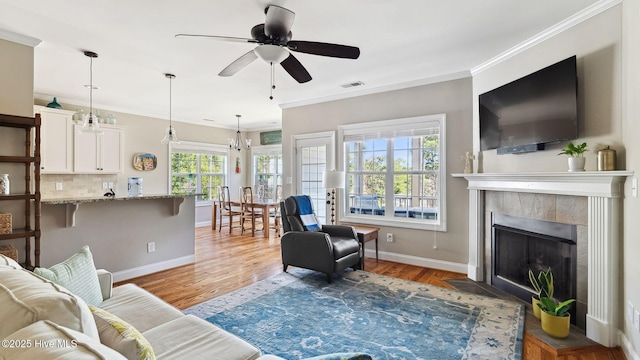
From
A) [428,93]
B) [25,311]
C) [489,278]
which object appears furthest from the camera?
[428,93]

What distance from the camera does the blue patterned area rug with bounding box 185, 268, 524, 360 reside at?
2.17 meters

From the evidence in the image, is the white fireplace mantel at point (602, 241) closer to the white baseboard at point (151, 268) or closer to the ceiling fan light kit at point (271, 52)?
the ceiling fan light kit at point (271, 52)

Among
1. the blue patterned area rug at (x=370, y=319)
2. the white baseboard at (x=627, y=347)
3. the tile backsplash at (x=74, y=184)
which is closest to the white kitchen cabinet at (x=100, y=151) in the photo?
the tile backsplash at (x=74, y=184)

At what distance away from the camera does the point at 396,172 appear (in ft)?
14.6

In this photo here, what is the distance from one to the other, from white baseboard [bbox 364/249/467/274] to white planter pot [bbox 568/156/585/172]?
1.84 metres

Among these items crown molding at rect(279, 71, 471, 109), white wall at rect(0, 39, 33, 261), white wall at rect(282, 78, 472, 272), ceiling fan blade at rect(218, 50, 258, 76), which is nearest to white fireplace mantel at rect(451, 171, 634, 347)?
white wall at rect(282, 78, 472, 272)

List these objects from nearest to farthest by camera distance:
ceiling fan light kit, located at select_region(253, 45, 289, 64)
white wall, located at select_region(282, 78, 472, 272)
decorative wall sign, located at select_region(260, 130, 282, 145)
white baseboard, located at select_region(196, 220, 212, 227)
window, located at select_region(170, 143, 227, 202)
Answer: ceiling fan light kit, located at select_region(253, 45, 289, 64), white wall, located at select_region(282, 78, 472, 272), window, located at select_region(170, 143, 227, 202), white baseboard, located at select_region(196, 220, 212, 227), decorative wall sign, located at select_region(260, 130, 282, 145)

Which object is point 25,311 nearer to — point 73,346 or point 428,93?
point 73,346

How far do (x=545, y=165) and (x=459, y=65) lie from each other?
152 cm

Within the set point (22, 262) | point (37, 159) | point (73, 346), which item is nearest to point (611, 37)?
point (73, 346)

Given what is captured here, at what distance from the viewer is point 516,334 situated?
2.35 meters

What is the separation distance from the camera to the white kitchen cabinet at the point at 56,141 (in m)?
4.69

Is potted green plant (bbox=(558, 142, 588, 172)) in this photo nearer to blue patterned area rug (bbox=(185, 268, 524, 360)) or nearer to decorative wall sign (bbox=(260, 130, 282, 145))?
blue patterned area rug (bbox=(185, 268, 524, 360))

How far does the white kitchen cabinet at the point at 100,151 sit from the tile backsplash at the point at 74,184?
297 mm
